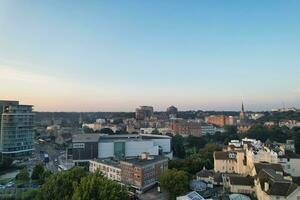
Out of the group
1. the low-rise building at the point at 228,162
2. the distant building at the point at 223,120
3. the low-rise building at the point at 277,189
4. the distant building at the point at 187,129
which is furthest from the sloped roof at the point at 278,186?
the distant building at the point at 223,120

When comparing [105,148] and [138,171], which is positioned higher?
[105,148]

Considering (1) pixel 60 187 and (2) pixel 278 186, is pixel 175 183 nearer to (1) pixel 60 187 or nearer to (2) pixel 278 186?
(2) pixel 278 186

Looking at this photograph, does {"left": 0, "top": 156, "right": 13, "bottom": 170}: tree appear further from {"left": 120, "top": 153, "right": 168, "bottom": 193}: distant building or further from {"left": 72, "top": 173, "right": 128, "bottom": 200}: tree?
{"left": 72, "top": 173, "right": 128, "bottom": 200}: tree

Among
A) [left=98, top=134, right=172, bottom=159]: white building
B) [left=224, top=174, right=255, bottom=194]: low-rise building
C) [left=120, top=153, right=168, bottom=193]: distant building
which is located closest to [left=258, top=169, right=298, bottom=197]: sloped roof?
[left=224, top=174, right=255, bottom=194]: low-rise building

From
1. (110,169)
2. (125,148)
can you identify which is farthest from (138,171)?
(125,148)

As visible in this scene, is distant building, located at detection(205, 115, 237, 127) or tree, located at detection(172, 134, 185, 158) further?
distant building, located at detection(205, 115, 237, 127)

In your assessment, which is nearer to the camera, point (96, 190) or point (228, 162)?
point (96, 190)

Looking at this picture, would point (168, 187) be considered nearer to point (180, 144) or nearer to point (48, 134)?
point (180, 144)
